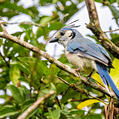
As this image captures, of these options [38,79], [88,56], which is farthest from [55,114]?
[88,56]

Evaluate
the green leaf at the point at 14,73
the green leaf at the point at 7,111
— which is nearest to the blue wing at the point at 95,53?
the green leaf at the point at 14,73

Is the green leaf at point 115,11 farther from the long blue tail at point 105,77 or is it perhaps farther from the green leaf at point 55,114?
A: the green leaf at point 55,114

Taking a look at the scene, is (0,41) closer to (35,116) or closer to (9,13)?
(9,13)

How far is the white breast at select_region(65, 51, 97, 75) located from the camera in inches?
122

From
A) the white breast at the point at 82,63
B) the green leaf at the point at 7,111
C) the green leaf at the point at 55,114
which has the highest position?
the white breast at the point at 82,63

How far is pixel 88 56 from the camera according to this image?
315 cm

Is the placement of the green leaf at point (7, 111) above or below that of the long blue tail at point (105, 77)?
below

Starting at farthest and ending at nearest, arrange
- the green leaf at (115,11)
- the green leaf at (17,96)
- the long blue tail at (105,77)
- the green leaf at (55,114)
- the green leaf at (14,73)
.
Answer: the green leaf at (115,11) < the green leaf at (14,73) < the green leaf at (17,96) < the long blue tail at (105,77) < the green leaf at (55,114)

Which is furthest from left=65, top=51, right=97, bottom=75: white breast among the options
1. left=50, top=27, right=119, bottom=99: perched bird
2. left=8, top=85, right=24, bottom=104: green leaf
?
left=8, top=85, right=24, bottom=104: green leaf

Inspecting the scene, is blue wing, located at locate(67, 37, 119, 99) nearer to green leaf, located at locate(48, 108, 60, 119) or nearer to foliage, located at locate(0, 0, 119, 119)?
foliage, located at locate(0, 0, 119, 119)

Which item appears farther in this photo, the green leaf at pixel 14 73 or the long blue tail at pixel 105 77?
the green leaf at pixel 14 73

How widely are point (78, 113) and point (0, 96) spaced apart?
1006 mm

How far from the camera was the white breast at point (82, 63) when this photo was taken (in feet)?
10.1

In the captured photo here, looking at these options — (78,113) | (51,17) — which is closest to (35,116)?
(78,113)
